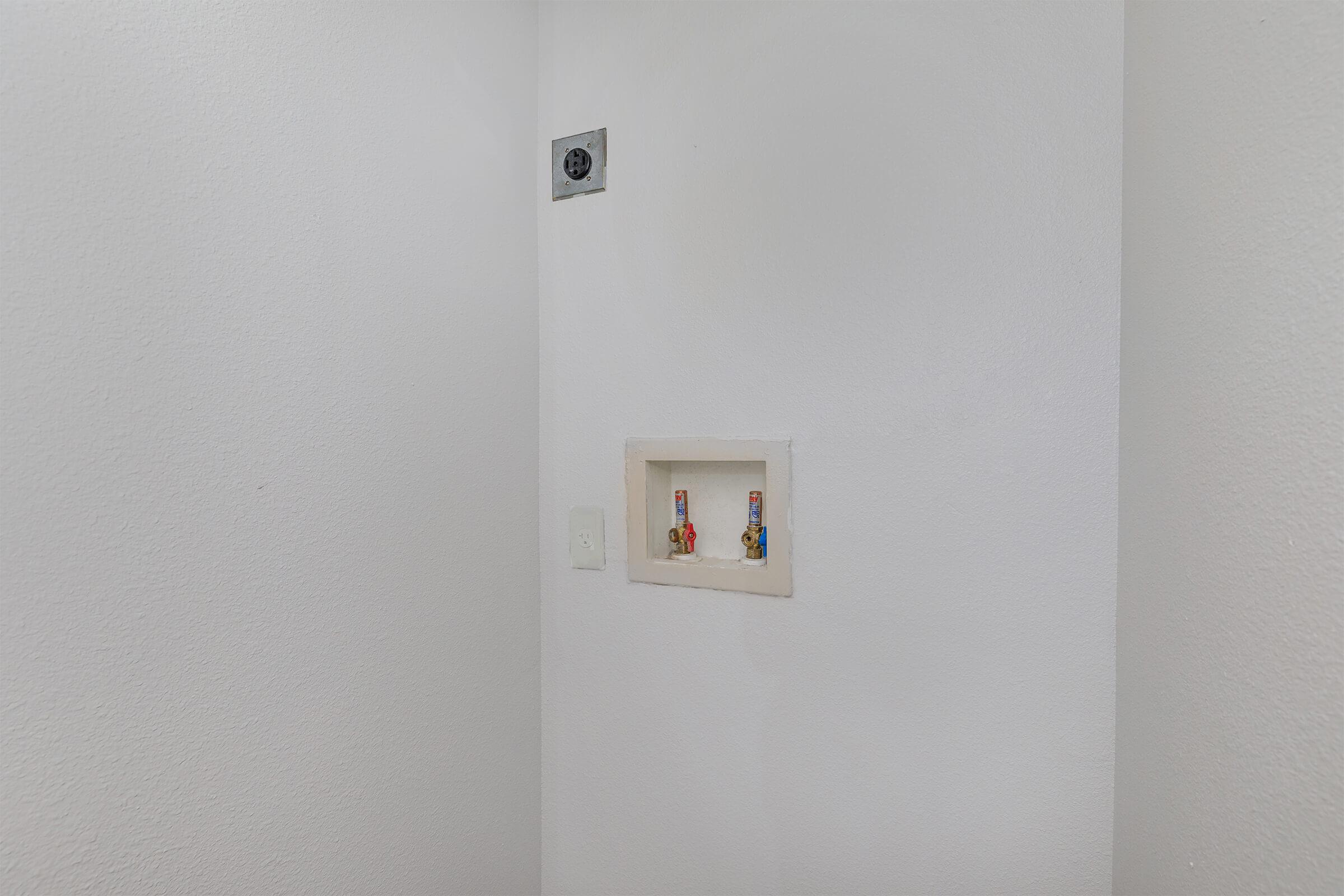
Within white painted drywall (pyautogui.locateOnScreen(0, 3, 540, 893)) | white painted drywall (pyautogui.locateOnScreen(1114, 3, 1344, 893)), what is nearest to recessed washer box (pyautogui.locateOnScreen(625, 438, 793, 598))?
white painted drywall (pyautogui.locateOnScreen(0, 3, 540, 893))

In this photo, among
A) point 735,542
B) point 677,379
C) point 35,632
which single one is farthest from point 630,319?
point 35,632

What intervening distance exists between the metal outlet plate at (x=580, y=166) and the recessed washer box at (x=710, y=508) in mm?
471

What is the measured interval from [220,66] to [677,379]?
28.2 inches

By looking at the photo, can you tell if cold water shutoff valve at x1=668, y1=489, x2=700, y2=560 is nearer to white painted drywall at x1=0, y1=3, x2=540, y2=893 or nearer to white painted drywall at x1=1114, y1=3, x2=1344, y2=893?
white painted drywall at x1=0, y1=3, x2=540, y2=893

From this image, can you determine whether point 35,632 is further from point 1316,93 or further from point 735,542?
point 1316,93

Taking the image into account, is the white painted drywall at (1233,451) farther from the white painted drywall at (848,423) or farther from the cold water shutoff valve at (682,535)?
the cold water shutoff valve at (682,535)

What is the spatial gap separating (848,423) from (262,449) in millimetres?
785

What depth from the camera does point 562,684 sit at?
4.11ft

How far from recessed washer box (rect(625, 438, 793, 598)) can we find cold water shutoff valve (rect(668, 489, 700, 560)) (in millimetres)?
11

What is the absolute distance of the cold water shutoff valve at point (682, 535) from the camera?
1178 millimetres

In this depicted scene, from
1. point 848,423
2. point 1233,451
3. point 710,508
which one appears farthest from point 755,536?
point 1233,451

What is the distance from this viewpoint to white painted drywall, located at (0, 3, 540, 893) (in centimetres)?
62

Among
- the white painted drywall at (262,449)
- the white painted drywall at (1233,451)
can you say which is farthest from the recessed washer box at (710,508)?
the white painted drywall at (1233,451)

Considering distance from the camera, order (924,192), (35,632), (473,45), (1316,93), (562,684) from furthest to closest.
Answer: (562,684) → (473,45) → (924,192) → (35,632) → (1316,93)
